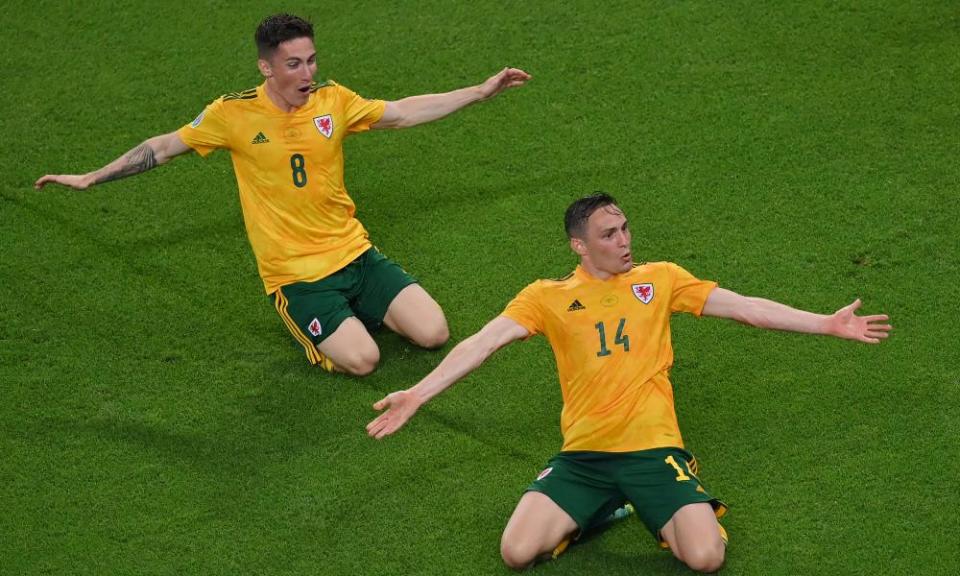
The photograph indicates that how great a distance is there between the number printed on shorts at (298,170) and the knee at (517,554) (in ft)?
8.74

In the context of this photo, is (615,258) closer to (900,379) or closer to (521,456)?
(521,456)

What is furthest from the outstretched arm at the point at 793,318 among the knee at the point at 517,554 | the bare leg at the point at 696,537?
the knee at the point at 517,554

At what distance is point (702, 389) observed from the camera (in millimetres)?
8719

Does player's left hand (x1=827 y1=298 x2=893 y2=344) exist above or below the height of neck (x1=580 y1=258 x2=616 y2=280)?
below

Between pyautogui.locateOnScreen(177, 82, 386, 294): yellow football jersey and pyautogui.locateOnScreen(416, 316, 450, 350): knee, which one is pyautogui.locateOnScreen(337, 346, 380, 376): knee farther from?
pyautogui.locateOnScreen(177, 82, 386, 294): yellow football jersey

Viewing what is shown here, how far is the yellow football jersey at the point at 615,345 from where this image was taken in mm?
7668

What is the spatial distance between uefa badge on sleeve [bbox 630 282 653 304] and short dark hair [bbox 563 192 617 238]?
0.40 metres

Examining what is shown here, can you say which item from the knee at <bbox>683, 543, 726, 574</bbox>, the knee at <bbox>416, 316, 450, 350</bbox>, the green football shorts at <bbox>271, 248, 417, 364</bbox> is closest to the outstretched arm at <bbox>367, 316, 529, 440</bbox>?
the knee at <bbox>683, 543, 726, 574</bbox>

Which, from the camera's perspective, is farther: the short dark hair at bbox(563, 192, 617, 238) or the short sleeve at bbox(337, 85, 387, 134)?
the short sleeve at bbox(337, 85, 387, 134)

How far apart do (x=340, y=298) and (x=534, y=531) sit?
2.28m

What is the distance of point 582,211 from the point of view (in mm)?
7680

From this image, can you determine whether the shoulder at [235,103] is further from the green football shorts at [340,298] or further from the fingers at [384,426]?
the fingers at [384,426]

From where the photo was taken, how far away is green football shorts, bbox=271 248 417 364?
9094 millimetres

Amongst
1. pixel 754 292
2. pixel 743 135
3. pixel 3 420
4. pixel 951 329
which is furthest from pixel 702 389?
pixel 3 420
